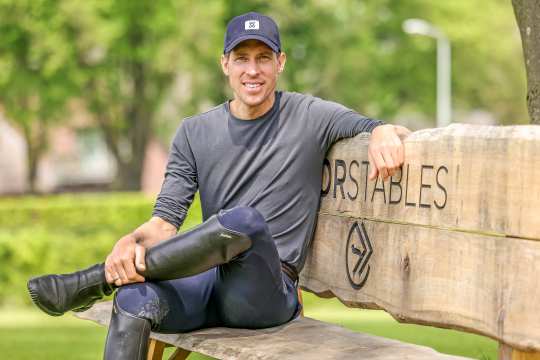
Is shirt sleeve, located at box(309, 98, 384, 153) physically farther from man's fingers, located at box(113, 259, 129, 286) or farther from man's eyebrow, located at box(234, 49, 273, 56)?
man's fingers, located at box(113, 259, 129, 286)

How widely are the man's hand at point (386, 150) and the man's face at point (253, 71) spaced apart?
2.10 feet

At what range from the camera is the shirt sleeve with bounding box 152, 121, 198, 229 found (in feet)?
15.9

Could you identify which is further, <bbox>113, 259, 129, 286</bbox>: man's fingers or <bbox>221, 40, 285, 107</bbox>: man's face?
<bbox>221, 40, 285, 107</bbox>: man's face

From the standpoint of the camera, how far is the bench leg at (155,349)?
4.98m

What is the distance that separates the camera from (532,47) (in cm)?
545

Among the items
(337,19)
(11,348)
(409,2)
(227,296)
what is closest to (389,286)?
(227,296)

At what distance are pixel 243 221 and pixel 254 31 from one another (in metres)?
1.00

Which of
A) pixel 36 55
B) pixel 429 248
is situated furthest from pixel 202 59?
pixel 429 248

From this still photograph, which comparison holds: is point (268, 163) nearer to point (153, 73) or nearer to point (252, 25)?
point (252, 25)

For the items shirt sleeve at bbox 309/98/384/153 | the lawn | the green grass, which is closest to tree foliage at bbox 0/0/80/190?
the green grass

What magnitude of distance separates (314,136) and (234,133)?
385 millimetres

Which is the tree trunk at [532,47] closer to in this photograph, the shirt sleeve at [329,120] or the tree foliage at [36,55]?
the shirt sleeve at [329,120]

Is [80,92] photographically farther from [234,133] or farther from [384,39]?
[234,133]

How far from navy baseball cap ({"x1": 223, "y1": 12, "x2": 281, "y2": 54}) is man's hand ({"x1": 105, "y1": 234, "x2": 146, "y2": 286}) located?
A: 1.07 meters
